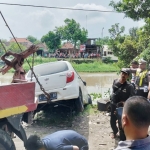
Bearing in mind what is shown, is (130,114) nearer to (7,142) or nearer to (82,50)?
(7,142)

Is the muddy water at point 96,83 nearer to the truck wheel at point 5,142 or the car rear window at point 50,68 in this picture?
the car rear window at point 50,68

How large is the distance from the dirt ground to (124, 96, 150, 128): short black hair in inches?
149

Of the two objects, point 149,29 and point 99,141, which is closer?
point 99,141

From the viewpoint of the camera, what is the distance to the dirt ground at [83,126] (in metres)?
5.74

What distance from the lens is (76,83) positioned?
7.04 m

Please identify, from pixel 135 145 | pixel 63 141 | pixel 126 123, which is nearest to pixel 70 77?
pixel 63 141

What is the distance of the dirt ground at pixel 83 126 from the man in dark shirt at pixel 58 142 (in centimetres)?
202

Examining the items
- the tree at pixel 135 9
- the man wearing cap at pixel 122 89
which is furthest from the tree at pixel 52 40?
the man wearing cap at pixel 122 89

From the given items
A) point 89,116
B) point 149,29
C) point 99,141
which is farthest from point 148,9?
point 99,141

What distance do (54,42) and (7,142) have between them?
190 feet

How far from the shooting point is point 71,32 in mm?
60719

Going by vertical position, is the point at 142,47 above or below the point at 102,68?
above

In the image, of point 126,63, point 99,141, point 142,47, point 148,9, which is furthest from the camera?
point 126,63

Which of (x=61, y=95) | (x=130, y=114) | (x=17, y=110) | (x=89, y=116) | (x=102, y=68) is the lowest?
(x=102, y=68)
